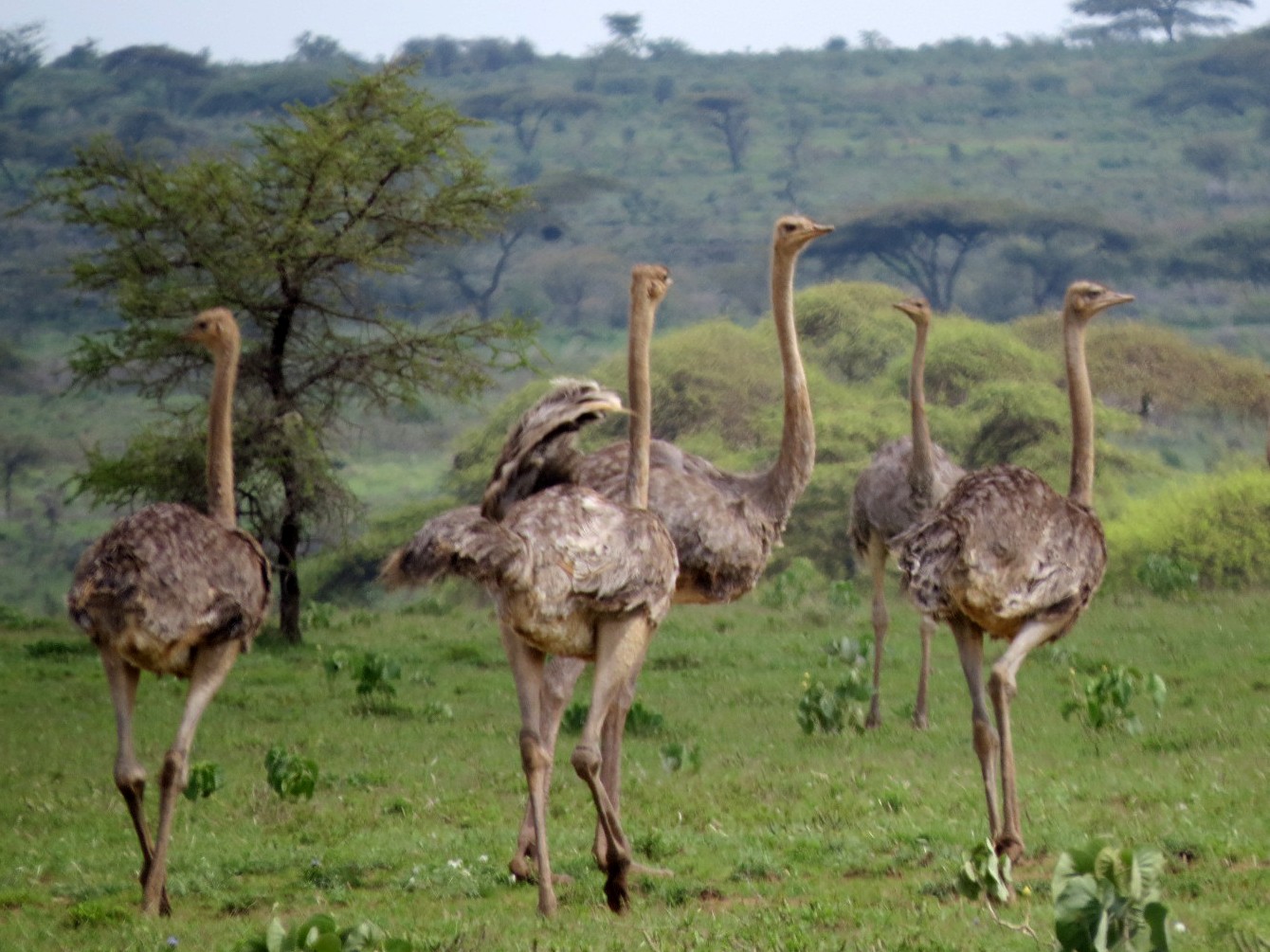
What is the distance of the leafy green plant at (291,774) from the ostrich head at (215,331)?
1.77m

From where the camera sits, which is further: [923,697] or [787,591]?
[787,591]

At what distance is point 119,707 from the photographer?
658 cm

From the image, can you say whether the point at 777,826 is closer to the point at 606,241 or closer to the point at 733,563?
the point at 733,563

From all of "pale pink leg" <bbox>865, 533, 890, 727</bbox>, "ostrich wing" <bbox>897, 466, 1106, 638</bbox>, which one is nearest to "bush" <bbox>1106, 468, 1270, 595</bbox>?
"pale pink leg" <bbox>865, 533, 890, 727</bbox>

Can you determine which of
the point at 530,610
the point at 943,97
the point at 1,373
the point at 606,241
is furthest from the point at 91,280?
the point at 943,97

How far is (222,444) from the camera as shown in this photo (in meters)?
7.48

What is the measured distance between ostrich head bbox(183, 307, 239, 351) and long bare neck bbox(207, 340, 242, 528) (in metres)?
0.02

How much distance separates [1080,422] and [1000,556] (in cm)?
112

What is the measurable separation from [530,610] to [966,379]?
781 inches

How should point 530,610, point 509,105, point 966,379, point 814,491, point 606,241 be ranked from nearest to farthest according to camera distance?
point 530,610
point 814,491
point 966,379
point 606,241
point 509,105

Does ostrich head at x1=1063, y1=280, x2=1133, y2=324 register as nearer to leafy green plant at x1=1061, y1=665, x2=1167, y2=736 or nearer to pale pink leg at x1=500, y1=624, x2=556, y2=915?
leafy green plant at x1=1061, y1=665, x2=1167, y2=736

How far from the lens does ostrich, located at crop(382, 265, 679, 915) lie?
18.8 feet

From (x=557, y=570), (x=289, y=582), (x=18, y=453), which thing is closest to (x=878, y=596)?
(x=557, y=570)

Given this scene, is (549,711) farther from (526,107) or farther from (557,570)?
(526,107)
